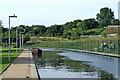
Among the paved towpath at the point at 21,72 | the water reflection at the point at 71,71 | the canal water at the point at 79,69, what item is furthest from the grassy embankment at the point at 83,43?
the paved towpath at the point at 21,72

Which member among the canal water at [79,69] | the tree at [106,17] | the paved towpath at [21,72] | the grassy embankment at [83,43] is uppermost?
the tree at [106,17]

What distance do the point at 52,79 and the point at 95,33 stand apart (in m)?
100

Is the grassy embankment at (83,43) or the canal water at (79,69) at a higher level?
the grassy embankment at (83,43)

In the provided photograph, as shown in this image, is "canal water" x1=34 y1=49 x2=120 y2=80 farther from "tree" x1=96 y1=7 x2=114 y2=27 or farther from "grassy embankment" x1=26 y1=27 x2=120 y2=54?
"tree" x1=96 y1=7 x2=114 y2=27

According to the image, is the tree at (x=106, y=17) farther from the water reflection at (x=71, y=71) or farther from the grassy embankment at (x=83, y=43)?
the water reflection at (x=71, y=71)

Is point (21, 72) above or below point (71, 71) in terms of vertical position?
above

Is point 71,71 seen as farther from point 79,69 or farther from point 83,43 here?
point 83,43

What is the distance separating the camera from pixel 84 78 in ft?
43.1

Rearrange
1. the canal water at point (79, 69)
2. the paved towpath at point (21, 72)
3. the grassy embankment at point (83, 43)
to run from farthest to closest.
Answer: the grassy embankment at point (83, 43) < the canal water at point (79, 69) < the paved towpath at point (21, 72)

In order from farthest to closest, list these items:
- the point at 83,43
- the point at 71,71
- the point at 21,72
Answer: the point at 83,43 → the point at 71,71 → the point at 21,72

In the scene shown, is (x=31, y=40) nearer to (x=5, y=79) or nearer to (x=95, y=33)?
(x=95, y=33)

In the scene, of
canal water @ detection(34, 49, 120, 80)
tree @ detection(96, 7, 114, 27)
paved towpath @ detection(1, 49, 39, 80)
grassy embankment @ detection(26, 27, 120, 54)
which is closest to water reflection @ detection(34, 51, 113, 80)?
canal water @ detection(34, 49, 120, 80)

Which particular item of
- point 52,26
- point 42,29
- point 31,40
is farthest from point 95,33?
point 42,29

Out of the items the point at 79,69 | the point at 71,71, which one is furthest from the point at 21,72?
the point at 79,69
